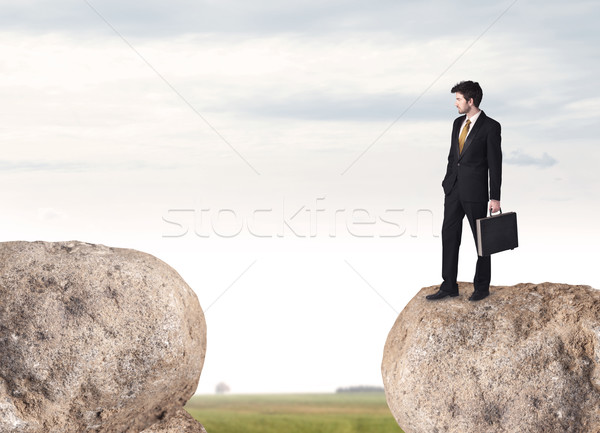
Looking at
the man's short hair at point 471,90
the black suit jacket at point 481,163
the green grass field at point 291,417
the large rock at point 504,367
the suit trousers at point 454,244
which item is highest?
the man's short hair at point 471,90

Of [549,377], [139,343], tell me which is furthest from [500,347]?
[139,343]

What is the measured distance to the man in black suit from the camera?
8297 mm

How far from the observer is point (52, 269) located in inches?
304

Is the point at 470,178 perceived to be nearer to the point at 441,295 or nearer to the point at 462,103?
the point at 462,103

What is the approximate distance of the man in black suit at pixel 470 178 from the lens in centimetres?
830

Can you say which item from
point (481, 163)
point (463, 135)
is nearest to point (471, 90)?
point (463, 135)

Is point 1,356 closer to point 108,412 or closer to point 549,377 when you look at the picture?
point 108,412

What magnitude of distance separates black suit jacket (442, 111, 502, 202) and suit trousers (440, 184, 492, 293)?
0.13 metres

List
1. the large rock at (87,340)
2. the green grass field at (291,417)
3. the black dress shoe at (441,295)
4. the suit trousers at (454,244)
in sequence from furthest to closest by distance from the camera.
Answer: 1. the green grass field at (291,417)
2. the black dress shoe at (441,295)
3. the suit trousers at (454,244)
4. the large rock at (87,340)

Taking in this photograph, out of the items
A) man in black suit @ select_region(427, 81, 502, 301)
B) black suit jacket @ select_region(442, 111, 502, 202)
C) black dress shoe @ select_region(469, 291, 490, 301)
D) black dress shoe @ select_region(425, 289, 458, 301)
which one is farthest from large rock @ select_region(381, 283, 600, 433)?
black suit jacket @ select_region(442, 111, 502, 202)

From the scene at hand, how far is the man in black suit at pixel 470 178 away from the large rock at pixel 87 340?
10.7ft

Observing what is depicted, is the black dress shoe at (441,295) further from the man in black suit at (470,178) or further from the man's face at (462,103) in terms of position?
the man's face at (462,103)

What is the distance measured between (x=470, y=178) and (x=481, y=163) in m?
0.22

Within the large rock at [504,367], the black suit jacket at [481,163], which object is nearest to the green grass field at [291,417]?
the large rock at [504,367]
